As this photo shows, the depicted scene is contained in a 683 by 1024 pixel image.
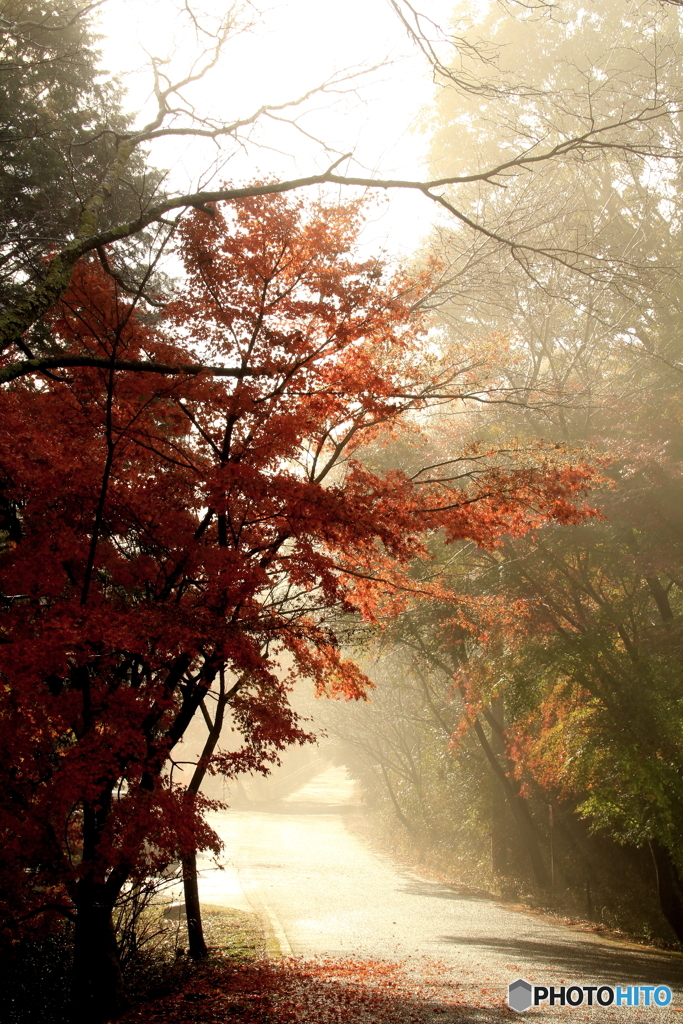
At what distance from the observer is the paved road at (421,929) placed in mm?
8383

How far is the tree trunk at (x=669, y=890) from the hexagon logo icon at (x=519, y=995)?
17.4ft

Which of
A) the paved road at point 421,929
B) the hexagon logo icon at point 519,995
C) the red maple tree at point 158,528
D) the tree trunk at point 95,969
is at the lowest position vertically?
the paved road at point 421,929

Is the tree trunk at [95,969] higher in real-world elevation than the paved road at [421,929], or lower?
higher

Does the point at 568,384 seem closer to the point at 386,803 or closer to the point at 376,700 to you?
the point at 376,700

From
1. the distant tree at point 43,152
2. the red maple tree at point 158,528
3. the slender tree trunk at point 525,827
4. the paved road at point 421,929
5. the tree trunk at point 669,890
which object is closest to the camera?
the red maple tree at point 158,528

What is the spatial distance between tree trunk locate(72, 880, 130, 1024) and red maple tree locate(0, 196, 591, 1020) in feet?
0.06

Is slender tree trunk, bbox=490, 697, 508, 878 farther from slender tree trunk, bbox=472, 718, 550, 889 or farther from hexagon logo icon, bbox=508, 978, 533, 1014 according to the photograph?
hexagon logo icon, bbox=508, 978, 533, 1014

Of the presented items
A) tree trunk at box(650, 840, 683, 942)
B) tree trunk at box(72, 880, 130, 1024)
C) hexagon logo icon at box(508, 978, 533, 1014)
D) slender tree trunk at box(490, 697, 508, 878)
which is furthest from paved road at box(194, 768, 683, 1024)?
tree trunk at box(72, 880, 130, 1024)

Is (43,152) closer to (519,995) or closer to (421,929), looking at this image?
(519,995)

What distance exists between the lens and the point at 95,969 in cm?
707

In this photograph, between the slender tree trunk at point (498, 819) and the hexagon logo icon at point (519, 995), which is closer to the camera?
the hexagon logo icon at point (519, 995)

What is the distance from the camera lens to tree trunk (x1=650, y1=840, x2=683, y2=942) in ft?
39.0

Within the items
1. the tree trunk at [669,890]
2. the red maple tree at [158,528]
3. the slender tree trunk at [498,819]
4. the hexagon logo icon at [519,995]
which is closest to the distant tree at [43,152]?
the red maple tree at [158,528]

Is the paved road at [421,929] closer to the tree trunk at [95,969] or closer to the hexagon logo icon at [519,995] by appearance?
the hexagon logo icon at [519,995]
